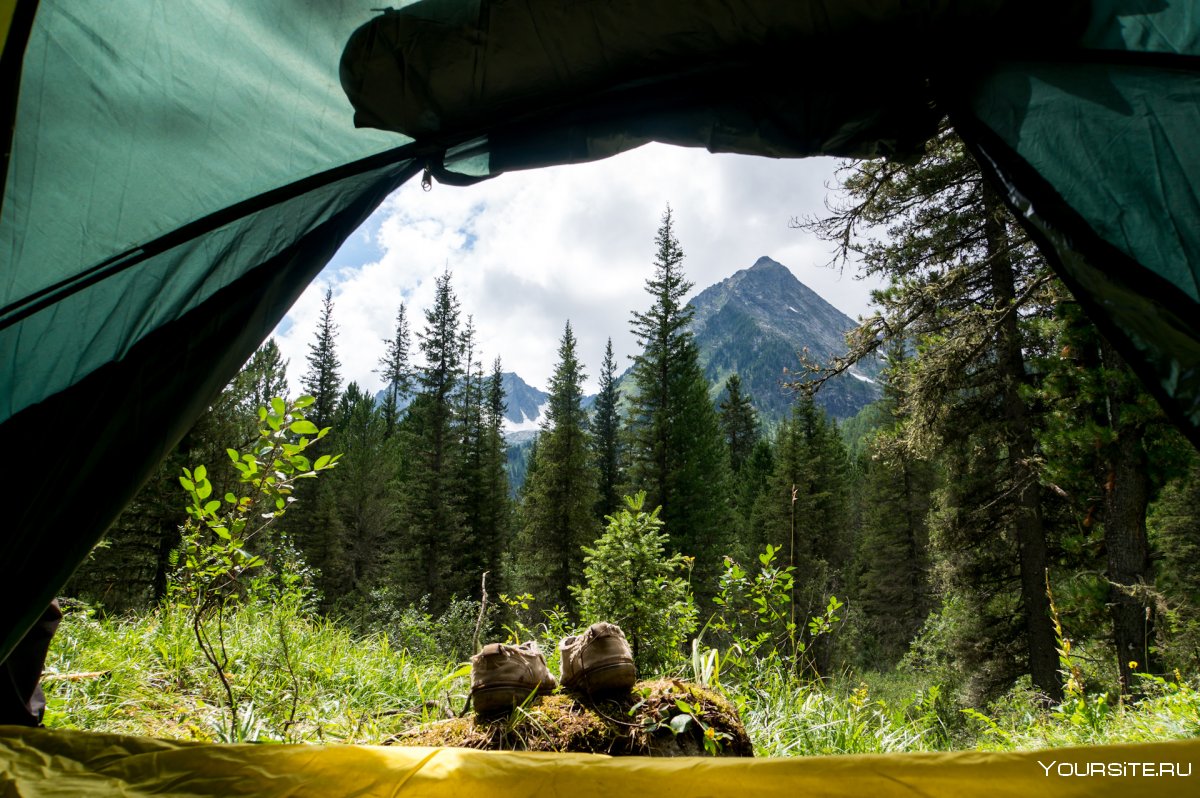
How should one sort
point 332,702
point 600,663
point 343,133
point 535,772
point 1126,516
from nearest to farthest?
point 535,772 → point 343,133 → point 600,663 → point 332,702 → point 1126,516

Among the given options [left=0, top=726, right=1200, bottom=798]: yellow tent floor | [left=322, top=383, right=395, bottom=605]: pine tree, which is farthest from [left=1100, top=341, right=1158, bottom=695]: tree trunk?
[left=322, top=383, right=395, bottom=605]: pine tree

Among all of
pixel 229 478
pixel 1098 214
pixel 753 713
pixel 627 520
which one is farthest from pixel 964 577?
pixel 229 478

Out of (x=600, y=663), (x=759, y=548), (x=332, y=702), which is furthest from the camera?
(x=759, y=548)

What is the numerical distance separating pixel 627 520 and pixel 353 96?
3.32 meters

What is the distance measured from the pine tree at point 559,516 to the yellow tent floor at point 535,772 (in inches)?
785

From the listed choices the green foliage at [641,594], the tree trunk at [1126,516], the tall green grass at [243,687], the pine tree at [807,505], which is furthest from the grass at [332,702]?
the pine tree at [807,505]

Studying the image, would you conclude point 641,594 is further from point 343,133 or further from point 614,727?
point 343,133

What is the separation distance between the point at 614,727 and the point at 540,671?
1.25 feet

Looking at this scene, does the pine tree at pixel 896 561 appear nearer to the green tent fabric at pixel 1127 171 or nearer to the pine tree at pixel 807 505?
the pine tree at pixel 807 505

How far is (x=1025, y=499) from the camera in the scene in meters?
9.28

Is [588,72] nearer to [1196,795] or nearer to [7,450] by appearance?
[7,450]

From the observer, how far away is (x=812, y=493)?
1008 inches

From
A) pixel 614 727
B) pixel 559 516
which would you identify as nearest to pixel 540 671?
pixel 614 727

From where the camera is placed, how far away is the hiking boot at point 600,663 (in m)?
2.15
